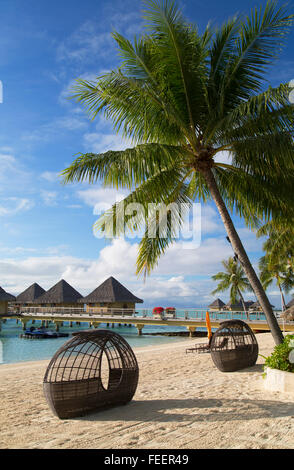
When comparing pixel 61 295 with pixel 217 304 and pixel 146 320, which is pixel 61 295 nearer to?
pixel 146 320

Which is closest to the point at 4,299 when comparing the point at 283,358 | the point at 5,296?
the point at 5,296

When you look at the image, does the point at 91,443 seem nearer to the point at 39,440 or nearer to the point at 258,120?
the point at 39,440

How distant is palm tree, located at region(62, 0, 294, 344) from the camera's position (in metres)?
7.25

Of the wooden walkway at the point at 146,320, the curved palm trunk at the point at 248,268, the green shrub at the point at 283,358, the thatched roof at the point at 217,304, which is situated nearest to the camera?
the green shrub at the point at 283,358

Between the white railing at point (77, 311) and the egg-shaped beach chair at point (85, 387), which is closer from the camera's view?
the egg-shaped beach chair at point (85, 387)

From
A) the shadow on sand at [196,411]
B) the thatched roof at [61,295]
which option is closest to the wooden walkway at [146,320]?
the thatched roof at [61,295]

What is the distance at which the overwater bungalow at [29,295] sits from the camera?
1826 inches

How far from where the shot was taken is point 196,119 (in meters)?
8.11

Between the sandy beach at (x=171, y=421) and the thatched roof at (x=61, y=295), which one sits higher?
the thatched roof at (x=61, y=295)

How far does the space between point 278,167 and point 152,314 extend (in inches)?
933

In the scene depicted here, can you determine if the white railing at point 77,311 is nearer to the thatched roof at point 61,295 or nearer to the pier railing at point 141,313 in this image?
the pier railing at point 141,313

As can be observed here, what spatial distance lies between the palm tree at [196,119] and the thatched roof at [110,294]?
2998 centimetres

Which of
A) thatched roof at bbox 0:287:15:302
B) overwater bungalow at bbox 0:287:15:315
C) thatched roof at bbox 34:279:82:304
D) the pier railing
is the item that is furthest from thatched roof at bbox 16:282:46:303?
thatched roof at bbox 0:287:15:302

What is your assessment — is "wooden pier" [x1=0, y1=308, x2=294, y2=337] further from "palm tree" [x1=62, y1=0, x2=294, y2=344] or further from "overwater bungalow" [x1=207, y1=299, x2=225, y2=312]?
"overwater bungalow" [x1=207, y1=299, x2=225, y2=312]
